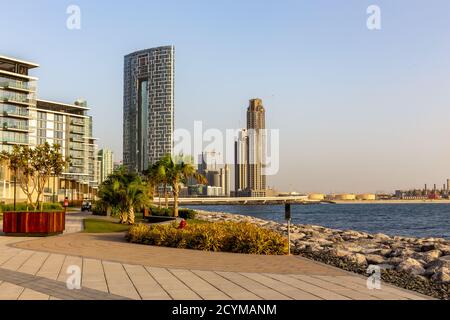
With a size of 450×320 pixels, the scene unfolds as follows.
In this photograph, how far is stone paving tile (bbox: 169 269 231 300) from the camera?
9.53 meters

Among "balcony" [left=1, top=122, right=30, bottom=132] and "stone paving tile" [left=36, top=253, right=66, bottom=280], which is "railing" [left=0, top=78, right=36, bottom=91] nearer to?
"balcony" [left=1, top=122, right=30, bottom=132]

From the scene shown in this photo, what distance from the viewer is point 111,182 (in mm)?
36281

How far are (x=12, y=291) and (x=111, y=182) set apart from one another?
26753 millimetres

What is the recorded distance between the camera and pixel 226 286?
10.6 m

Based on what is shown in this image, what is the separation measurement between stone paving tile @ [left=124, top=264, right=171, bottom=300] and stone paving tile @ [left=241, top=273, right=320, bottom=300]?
88.3 inches

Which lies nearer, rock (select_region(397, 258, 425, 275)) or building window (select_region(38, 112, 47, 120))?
rock (select_region(397, 258, 425, 275))

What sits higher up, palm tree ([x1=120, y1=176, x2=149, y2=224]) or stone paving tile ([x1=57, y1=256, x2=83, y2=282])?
palm tree ([x1=120, y1=176, x2=149, y2=224])

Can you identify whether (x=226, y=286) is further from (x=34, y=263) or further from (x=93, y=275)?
(x=34, y=263)

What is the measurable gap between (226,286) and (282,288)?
1131mm

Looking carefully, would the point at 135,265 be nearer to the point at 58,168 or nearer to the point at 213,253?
the point at 213,253

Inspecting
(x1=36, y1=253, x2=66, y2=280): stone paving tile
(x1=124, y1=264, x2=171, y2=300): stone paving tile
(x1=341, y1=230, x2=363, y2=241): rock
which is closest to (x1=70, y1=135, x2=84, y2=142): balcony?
(x1=341, y1=230, x2=363, y2=241): rock

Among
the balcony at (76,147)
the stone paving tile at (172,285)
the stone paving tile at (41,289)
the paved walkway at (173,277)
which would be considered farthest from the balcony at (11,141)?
the stone paving tile at (172,285)

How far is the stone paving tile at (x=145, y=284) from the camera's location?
9477mm
